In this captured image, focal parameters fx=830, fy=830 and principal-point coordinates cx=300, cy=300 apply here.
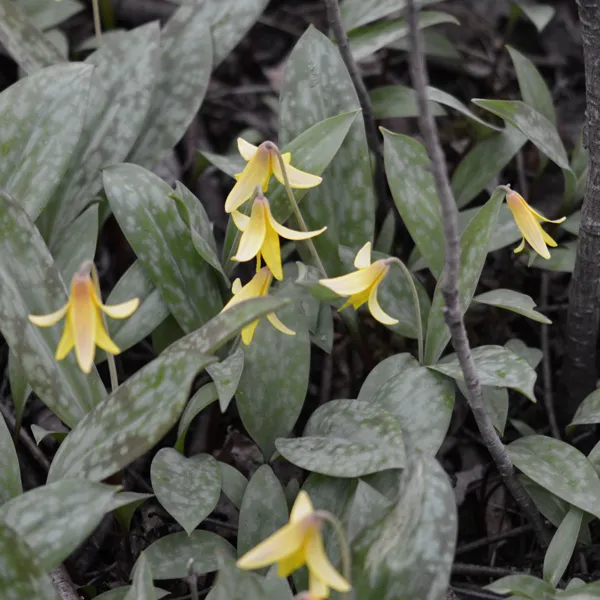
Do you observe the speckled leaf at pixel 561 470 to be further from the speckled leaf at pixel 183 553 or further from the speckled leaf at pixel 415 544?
the speckled leaf at pixel 183 553

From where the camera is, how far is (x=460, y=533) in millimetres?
1941

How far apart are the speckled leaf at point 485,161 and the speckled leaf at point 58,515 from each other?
52.5 inches

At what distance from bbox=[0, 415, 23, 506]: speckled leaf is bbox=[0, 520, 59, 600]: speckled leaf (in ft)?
0.94

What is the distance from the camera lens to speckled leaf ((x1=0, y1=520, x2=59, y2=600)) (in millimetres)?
1229

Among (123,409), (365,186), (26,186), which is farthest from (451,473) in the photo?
→ (26,186)

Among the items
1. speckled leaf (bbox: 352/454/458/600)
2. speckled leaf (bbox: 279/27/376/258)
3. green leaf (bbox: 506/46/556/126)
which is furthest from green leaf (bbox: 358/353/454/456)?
green leaf (bbox: 506/46/556/126)

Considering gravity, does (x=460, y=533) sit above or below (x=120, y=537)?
below

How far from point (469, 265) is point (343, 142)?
448 mm

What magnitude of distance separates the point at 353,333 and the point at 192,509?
2.10 feet

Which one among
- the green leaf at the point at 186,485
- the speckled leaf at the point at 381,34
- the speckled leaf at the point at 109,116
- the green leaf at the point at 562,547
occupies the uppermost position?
the speckled leaf at the point at 109,116

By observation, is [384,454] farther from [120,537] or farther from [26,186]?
[26,186]

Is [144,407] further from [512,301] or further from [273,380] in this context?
[512,301]

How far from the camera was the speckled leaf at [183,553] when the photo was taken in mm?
1503

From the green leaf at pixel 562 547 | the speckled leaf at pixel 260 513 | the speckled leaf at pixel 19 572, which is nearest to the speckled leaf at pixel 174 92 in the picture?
the speckled leaf at pixel 260 513
